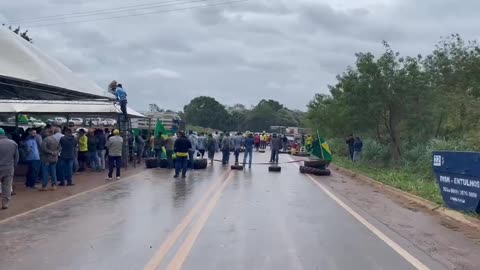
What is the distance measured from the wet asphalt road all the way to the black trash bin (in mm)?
2677

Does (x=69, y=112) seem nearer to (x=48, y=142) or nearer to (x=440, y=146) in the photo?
(x=48, y=142)

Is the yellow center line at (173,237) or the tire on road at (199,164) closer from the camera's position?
the yellow center line at (173,237)

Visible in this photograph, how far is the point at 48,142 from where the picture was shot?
16.1m

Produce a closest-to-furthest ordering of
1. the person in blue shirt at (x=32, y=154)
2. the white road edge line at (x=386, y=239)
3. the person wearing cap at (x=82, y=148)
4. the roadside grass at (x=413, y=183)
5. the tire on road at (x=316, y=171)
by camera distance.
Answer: the white road edge line at (x=386, y=239), the person in blue shirt at (x=32, y=154), the roadside grass at (x=413, y=183), the person wearing cap at (x=82, y=148), the tire on road at (x=316, y=171)

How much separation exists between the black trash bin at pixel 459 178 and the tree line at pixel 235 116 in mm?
100804

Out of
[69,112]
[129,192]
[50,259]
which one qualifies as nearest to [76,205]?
[129,192]

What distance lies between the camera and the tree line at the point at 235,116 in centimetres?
12281

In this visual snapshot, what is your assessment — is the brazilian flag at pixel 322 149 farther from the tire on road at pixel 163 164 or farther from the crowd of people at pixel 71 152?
the tire on road at pixel 163 164

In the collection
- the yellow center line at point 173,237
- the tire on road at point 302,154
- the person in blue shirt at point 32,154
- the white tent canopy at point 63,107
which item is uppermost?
the white tent canopy at point 63,107

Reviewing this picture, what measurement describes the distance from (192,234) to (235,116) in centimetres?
12317

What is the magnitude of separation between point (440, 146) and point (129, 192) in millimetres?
13039

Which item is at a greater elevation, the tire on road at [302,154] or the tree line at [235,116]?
the tree line at [235,116]

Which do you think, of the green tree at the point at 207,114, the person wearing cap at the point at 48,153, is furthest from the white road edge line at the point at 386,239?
the green tree at the point at 207,114

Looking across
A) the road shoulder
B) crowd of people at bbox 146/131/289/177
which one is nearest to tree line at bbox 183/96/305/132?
crowd of people at bbox 146/131/289/177
